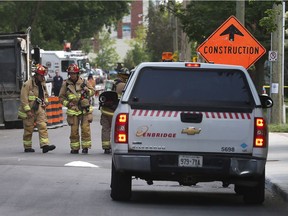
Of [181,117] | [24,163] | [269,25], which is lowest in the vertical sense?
[24,163]

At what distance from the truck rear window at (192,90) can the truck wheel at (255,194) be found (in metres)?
1.21

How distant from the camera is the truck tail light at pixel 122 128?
11.2 meters

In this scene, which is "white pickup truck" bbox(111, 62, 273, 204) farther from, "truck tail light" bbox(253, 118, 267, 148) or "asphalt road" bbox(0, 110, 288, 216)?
"asphalt road" bbox(0, 110, 288, 216)

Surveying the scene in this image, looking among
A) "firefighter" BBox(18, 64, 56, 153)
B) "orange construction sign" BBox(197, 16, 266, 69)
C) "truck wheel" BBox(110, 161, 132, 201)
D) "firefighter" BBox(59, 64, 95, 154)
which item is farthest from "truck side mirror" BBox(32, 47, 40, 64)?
"truck wheel" BBox(110, 161, 132, 201)

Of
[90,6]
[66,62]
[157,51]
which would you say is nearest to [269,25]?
[66,62]

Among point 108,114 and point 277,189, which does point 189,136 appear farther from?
point 108,114

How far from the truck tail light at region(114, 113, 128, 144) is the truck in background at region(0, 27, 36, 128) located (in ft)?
57.7

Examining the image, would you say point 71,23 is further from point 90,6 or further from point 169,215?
point 169,215

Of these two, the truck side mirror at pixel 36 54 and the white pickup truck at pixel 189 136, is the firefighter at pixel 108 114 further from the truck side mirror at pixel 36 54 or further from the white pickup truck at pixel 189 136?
the truck side mirror at pixel 36 54

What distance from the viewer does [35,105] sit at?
768 inches

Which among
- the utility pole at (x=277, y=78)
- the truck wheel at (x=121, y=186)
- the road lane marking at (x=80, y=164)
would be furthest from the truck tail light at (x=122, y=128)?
the utility pole at (x=277, y=78)

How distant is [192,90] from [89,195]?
2.27 meters

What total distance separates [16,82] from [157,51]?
153 ft

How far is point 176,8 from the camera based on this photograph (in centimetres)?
4228
